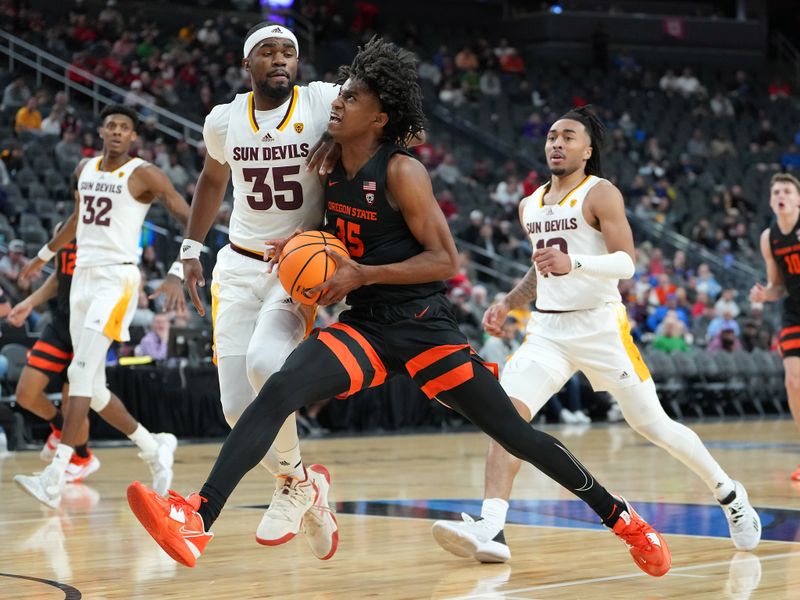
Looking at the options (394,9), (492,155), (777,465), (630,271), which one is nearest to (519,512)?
(630,271)

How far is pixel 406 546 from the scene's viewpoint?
17.7 feet

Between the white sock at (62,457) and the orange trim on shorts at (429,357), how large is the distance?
10.3 ft

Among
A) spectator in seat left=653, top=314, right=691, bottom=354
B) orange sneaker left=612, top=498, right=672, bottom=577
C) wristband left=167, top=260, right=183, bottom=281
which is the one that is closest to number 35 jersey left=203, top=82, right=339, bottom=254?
wristband left=167, top=260, right=183, bottom=281

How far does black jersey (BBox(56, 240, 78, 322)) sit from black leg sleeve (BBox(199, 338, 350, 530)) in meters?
4.14

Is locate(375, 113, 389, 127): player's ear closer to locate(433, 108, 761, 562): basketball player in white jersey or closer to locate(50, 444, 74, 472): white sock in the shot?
locate(433, 108, 761, 562): basketball player in white jersey

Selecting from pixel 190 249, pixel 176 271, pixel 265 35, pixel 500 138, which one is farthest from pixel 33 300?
pixel 500 138

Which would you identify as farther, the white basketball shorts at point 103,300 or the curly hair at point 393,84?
the white basketball shorts at point 103,300

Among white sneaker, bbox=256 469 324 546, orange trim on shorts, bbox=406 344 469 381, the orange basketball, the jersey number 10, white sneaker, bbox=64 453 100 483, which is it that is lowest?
white sneaker, bbox=64 453 100 483

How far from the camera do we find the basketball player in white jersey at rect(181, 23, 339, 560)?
15.9 feet

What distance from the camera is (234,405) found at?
4922mm

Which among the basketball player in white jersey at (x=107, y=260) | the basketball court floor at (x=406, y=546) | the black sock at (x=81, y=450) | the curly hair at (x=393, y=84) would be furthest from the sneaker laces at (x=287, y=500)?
the black sock at (x=81, y=450)

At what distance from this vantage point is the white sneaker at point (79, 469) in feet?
27.4

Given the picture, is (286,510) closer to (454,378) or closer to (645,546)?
(454,378)

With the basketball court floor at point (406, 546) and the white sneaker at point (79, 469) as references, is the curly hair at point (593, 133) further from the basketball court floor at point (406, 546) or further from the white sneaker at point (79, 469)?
the white sneaker at point (79, 469)
